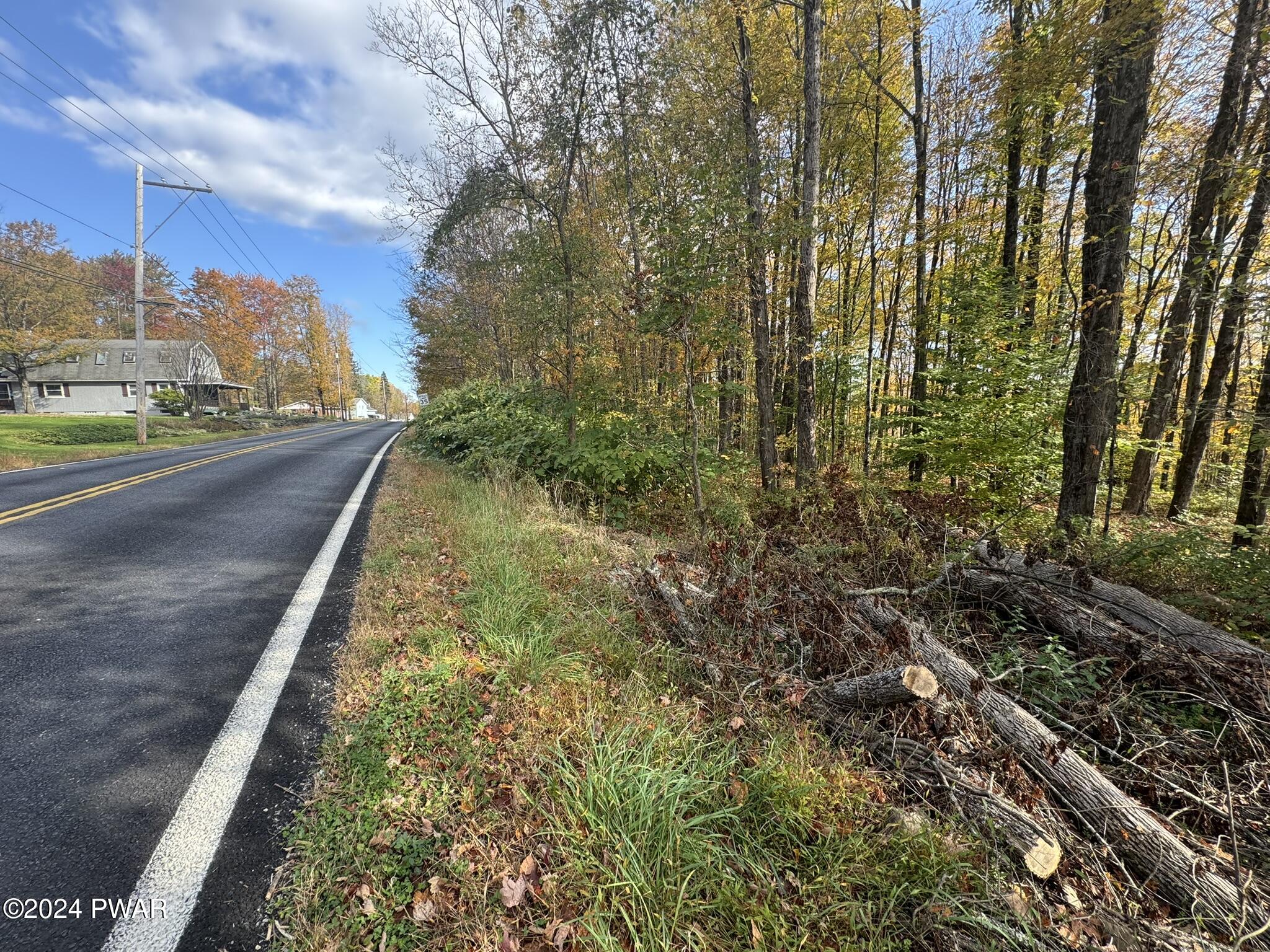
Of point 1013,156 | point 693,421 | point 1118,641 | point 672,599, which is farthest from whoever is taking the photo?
point 1013,156

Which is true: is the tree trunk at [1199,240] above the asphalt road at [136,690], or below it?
above

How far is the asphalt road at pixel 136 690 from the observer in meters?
1.70

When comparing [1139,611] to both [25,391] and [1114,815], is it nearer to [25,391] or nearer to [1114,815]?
[1114,815]

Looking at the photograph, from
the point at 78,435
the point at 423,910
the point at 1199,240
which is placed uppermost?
the point at 1199,240

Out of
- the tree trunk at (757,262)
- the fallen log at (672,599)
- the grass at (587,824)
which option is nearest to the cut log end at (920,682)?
the grass at (587,824)

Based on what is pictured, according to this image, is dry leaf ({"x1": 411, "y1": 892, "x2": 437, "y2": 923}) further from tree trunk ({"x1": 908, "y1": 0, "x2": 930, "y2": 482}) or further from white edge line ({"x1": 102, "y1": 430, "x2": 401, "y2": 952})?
tree trunk ({"x1": 908, "y1": 0, "x2": 930, "y2": 482})

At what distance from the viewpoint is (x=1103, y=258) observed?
5.29 m

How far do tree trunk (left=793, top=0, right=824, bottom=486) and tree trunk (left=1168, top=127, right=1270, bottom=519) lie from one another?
3.88 m

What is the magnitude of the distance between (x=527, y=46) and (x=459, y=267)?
6.45 m

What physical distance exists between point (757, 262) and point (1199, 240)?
17.3ft

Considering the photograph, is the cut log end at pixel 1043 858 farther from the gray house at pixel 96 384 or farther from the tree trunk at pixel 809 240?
the gray house at pixel 96 384

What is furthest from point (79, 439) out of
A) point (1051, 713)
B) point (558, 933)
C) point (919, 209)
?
point (919, 209)

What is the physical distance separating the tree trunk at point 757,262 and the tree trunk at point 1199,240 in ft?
15.2

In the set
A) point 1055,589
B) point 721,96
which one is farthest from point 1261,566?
point 721,96
